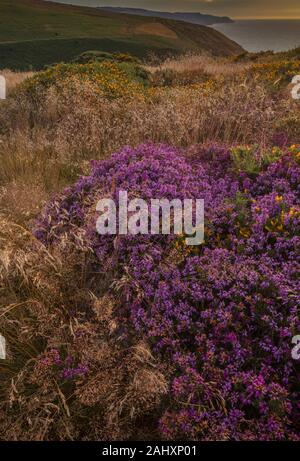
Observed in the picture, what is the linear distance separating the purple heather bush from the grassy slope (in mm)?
54599

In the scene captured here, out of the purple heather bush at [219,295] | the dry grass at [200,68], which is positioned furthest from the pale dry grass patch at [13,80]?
the purple heather bush at [219,295]

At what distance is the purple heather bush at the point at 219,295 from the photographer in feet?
9.33

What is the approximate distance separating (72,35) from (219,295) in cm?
8814

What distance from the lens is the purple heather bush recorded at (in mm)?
2844

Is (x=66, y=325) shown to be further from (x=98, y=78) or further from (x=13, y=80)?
(x=13, y=80)

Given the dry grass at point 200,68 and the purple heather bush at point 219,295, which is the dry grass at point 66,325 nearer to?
the purple heather bush at point 219,295

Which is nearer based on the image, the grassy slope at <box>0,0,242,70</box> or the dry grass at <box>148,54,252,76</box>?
the dry grass at <box>148,54,252,76</box>

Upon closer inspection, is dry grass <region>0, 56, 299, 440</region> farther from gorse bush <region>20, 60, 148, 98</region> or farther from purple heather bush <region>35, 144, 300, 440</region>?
gorse bush <region>20, 60, 148, 98</region>

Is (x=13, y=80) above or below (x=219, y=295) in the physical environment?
above

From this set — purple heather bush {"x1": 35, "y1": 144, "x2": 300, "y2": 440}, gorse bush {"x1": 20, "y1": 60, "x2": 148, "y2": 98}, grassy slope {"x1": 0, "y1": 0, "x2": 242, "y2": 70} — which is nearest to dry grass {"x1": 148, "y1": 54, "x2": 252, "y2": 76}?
gorse bush {"x1": 20, "y1": 60, "x2": 148, "y2": 98}

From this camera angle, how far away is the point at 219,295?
3402mm

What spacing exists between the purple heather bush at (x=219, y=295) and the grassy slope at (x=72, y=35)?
54599 millimetres

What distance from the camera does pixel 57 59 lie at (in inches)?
2473

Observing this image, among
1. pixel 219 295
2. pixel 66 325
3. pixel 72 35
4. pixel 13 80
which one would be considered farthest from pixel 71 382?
pixel 72 35
